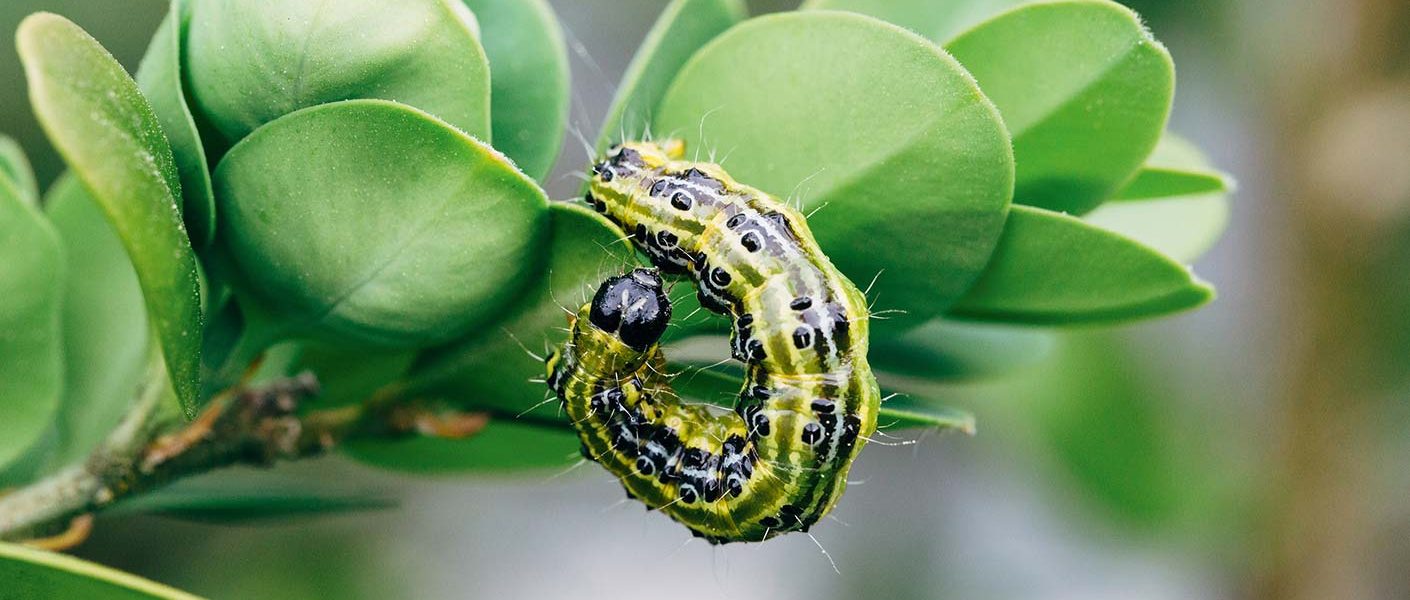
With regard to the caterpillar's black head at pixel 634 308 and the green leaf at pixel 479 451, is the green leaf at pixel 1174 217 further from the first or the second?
the green leaf at pixel 479 451

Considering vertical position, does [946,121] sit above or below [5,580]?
above

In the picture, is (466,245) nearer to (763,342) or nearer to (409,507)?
(763,342)

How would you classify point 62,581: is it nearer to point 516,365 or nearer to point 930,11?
point 516,365

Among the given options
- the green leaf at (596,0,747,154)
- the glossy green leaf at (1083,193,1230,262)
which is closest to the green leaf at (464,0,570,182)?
the green leaf at (596,0,747,154)

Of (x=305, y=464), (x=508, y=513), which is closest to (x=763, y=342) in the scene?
(x=305, y=464)

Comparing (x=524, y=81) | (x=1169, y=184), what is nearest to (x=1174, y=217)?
(x=1169, y=184)

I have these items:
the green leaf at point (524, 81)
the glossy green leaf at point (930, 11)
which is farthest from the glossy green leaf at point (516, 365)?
the glossy green leaf at point (930, 11)

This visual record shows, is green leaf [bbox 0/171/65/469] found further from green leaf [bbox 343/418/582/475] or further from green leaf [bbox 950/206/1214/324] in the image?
green leaf [bbox 950/206/1214/324]
